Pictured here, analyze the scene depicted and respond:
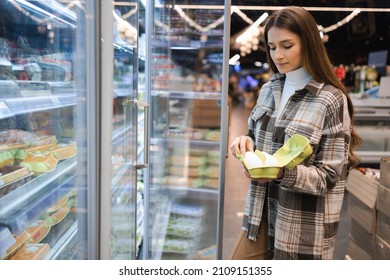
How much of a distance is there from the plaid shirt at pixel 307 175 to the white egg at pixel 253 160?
0.32 feet

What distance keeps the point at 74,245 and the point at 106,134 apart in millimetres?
559

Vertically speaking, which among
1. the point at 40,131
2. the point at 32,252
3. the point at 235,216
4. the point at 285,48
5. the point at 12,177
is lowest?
the point at 235,216

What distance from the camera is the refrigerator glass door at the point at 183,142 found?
354 cm

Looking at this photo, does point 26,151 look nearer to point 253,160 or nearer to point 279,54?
point 253,160

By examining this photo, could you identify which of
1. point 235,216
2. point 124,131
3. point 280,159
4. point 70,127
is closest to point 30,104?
point 70,127

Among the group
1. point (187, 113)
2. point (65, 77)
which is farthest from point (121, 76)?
point (187, 113)

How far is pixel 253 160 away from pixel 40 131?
884mm

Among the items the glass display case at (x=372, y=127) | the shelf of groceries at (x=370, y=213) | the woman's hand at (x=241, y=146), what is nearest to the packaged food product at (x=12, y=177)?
the woman's hand at (x=241, y=146)

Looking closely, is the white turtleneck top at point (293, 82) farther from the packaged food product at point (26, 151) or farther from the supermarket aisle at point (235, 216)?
the supermarket aisle at point (235, 216)

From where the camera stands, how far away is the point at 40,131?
5.43ft

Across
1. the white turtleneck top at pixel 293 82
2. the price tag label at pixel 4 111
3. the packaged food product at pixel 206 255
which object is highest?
the white turtleneck top at pixel 293 82

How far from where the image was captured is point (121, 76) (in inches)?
90.9

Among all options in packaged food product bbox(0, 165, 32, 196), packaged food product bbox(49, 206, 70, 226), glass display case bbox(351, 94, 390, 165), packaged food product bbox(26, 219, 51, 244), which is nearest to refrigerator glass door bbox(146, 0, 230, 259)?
packaged food product bbox(49, 206, 70, 226)
